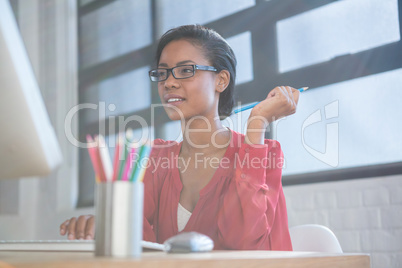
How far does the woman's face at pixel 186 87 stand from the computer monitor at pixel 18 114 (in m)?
0.83

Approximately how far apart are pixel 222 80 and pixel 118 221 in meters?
1.16

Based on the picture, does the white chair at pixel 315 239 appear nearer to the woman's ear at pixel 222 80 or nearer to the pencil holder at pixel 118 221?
the woman's ear at pixel 222 80

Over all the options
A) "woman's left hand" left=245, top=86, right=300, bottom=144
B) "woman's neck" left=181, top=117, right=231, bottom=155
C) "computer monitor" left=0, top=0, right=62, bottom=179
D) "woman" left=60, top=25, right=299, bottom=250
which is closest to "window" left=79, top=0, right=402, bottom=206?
"woman" left=60, top=25, right=299, bottom=250

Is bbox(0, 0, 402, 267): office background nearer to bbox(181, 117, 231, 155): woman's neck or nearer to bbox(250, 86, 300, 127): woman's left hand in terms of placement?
bbox(181, 117, 231, 155): woman's neck

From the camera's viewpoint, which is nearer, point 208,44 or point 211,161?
point 211,161

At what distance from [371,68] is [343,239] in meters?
0.82

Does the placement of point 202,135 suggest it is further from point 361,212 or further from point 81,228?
point 361,212

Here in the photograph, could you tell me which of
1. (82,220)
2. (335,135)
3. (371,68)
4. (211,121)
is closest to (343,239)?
(335,135)

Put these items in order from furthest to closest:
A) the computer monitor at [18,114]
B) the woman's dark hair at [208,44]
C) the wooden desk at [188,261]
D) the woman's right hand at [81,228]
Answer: the woman's dark hair at [208,44]
the woman's right hand at [81,228]
the computer monitor at [18,114]
the wooden desk at [188,261]

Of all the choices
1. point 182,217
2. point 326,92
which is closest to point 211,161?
point 182,217

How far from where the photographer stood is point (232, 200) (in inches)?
45.0

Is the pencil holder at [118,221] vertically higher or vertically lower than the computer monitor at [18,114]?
lower

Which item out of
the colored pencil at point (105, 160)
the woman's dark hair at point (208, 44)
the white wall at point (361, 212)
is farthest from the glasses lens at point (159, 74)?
the white wall at point (361, 212)

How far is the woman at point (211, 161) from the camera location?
111cm
